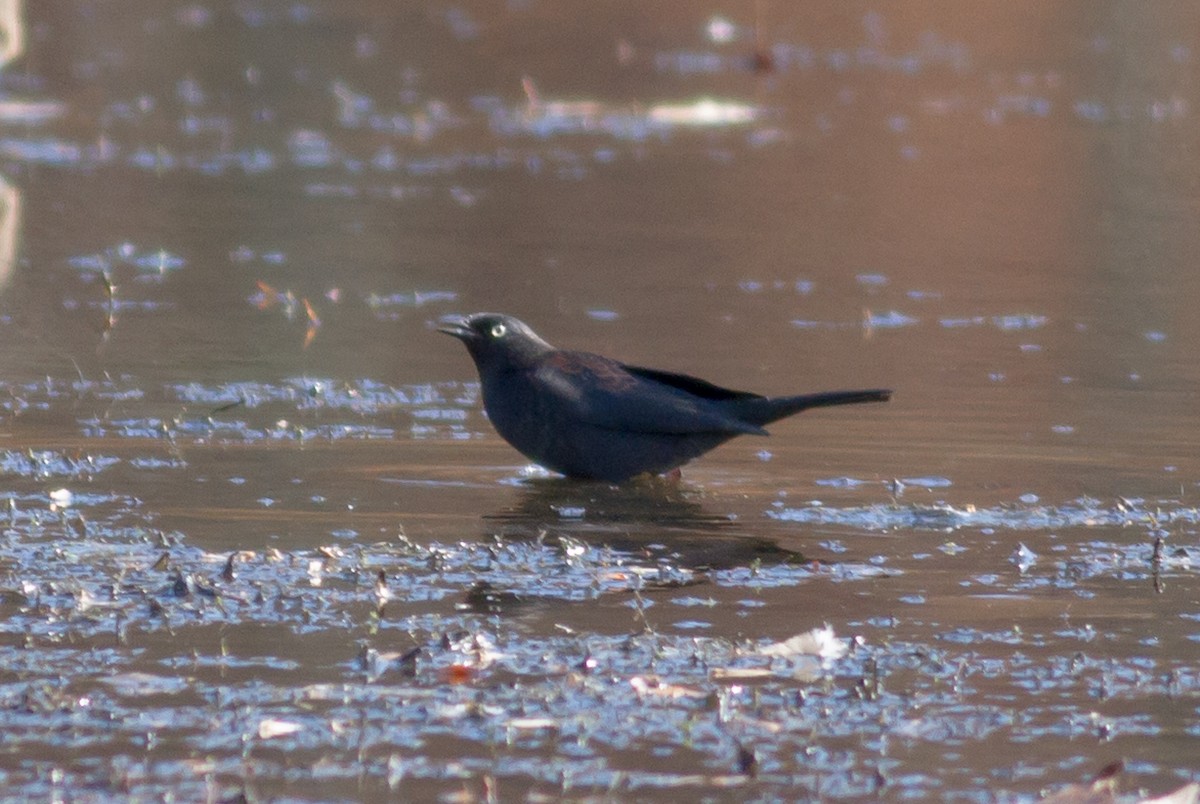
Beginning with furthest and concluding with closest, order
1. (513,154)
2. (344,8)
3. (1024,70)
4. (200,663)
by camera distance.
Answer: (344,8) → (1024,70) → (513,154) → (200,663)

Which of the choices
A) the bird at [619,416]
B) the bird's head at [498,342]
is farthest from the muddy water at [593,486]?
the bird's head at [498,342]

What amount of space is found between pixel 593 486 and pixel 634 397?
0.35 m

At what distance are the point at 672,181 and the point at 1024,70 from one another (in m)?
8.33

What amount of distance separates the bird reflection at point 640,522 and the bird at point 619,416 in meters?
0.10

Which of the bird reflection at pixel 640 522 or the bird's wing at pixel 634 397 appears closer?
the bird reflection at pixel 640 522

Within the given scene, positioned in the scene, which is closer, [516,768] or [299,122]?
[516,768]

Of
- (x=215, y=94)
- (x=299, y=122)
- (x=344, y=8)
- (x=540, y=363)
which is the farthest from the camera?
(x=344, y=8)

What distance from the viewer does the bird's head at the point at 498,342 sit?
24.1 ft

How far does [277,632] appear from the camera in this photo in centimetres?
493

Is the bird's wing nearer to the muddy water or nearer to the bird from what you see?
the bird

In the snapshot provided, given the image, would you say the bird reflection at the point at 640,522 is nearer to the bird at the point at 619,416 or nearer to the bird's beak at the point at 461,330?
the bird at the point at 619,416

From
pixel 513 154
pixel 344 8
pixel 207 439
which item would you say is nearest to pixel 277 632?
pixel 207 439

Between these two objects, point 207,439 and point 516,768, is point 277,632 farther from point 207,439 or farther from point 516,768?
point 207,439

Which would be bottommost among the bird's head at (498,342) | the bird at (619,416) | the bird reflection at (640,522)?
the bird reflection at (640,522)
